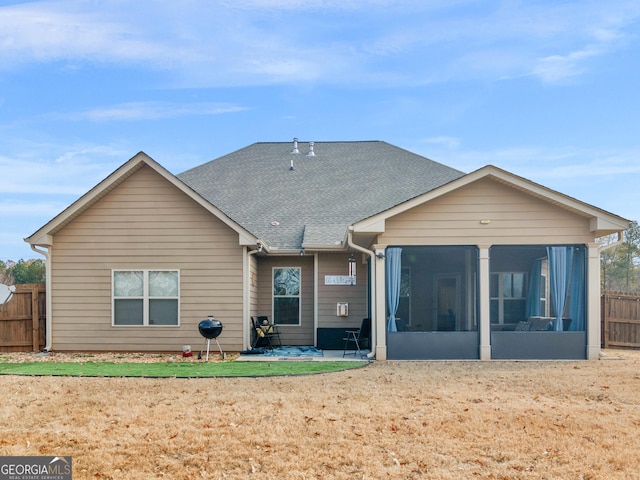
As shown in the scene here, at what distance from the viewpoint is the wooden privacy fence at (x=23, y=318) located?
14078 millimetres

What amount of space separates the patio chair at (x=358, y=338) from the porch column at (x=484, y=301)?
2556 millimetres

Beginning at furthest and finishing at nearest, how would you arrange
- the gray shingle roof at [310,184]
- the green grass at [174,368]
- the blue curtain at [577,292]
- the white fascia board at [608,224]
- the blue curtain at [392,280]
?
the gray shingle roof at [310,184], the blue curtain at [577,292], the blue curtain at [392,280], the white fascia board at [608,224], the green grass at [174,368]

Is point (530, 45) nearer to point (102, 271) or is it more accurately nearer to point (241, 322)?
point (241, 322)

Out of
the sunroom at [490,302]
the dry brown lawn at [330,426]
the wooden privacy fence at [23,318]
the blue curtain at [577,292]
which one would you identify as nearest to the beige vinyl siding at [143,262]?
the wooden privacy fence at [23,318]

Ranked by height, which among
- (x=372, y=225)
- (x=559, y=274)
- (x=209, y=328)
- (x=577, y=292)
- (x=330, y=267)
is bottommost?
(x=209, y=328)

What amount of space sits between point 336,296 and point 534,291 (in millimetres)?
5492

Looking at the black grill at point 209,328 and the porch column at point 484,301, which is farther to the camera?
the black grill at point 209,328

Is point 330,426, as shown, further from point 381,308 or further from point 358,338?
point 358,338

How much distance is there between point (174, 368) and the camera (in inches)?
430

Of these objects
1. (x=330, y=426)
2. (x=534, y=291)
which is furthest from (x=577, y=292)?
(x=330, y=426)

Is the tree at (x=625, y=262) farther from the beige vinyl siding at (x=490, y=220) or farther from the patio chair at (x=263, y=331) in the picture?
the patio chair at (x=263, y=331)

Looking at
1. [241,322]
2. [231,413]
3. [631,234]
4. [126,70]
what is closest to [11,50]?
[126,70]

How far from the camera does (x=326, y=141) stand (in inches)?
871

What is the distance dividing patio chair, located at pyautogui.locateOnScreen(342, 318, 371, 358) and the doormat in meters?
0.69
